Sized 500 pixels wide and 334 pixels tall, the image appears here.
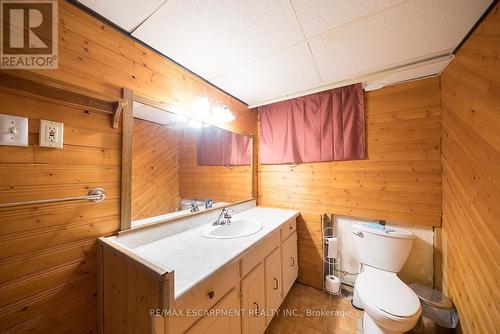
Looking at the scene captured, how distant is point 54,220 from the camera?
33.8 inches

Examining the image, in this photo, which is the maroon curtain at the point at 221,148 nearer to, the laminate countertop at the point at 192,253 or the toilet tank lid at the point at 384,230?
the laminate countertop at the point at 192,253

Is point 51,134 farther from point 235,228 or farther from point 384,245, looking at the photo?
point 384,245

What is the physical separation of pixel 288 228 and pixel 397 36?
1.71m

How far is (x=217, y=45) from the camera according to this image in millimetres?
1244

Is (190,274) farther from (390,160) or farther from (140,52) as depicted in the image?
(390,160)

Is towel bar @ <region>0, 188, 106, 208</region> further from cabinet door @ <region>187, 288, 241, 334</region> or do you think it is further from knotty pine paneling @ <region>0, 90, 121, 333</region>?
cabinet door @ <region>187, 288, 241, 334</region>

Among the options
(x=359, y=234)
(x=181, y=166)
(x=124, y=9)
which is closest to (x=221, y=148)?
(x=181, y=166)

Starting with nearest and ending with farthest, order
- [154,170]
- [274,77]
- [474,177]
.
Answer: [474,177] → [154,170] → [274,77]

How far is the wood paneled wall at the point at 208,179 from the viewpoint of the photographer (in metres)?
1.66

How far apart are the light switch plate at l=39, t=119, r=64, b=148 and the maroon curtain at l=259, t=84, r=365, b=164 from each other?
1851mm

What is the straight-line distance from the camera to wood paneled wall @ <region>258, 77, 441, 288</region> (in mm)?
1588

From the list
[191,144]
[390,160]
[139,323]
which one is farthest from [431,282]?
[191,144]

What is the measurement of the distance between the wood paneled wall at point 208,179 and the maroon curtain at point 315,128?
40 centimetres

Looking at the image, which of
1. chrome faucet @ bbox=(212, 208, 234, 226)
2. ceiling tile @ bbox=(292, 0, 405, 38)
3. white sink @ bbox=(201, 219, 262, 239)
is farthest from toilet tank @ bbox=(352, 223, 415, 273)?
ceiling tile @ bbox=(292, 0, 405, 38)
